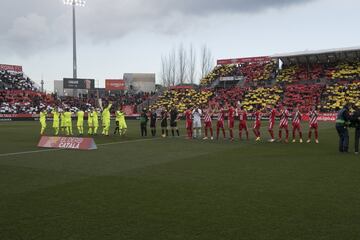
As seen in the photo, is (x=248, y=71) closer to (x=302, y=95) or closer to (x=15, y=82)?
(x=302, y=95)

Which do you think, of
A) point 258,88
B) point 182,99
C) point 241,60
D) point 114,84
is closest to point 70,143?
point 258,88

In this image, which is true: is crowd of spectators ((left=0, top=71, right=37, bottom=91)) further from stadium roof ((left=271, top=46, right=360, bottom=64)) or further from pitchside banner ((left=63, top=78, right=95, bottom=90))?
stadium roof ((left=271, top=46, right=360, bottom=64))

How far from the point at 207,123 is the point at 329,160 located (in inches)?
390

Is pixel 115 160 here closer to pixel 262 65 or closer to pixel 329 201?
pixel 329 201

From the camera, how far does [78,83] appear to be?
65.7 metres

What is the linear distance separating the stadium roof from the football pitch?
38675mm

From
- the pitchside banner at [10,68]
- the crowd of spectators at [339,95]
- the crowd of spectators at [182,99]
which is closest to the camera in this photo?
the crowd of spectators at [339,95]

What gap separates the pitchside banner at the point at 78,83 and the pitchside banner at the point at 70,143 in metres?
47.7

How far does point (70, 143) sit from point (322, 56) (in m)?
42.4

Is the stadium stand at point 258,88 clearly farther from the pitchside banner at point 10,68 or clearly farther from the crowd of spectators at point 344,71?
the pitchside banner at point 10,68

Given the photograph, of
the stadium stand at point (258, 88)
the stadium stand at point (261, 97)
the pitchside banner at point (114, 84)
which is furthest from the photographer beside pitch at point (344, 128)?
the pitchside banner at point (114, 84)

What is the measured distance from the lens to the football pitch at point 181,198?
5.58 m

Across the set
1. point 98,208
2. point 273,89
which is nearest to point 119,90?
point 273,89

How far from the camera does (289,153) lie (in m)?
14.5
